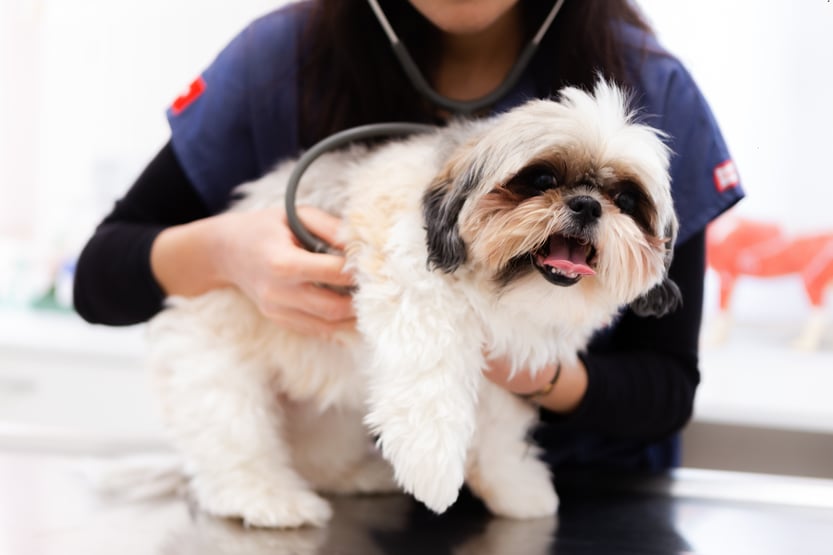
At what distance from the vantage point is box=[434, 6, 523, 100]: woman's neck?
1231mm

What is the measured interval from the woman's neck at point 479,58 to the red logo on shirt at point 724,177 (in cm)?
35

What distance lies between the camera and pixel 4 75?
2926 millimetres

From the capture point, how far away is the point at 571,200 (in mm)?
880

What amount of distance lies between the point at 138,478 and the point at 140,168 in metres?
1.67

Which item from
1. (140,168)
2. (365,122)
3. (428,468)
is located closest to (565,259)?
(428,468)

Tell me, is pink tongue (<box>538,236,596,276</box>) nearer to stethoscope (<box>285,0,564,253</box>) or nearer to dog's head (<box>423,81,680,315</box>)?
dog's head (<box>423,81,680,315</box>)

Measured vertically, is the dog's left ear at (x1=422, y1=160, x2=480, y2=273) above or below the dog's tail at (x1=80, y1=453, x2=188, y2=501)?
above

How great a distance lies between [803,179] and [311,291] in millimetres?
1118

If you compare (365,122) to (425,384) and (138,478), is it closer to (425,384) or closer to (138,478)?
(425,384)

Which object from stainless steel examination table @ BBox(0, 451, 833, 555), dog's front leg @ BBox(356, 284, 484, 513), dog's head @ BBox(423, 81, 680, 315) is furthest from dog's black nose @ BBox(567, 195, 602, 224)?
stainless steel examination table @ BBox(0, 451, 833, 555)

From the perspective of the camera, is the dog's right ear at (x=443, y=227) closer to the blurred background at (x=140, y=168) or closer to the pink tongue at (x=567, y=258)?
the pink tongue at (x=567, y=258)

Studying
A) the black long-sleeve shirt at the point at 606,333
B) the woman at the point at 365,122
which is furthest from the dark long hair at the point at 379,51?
the black long-sleeve shirt at the point at 606,333

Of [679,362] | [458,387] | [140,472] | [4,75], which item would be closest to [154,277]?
[140,472]

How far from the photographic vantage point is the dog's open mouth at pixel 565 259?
35.8 inches
